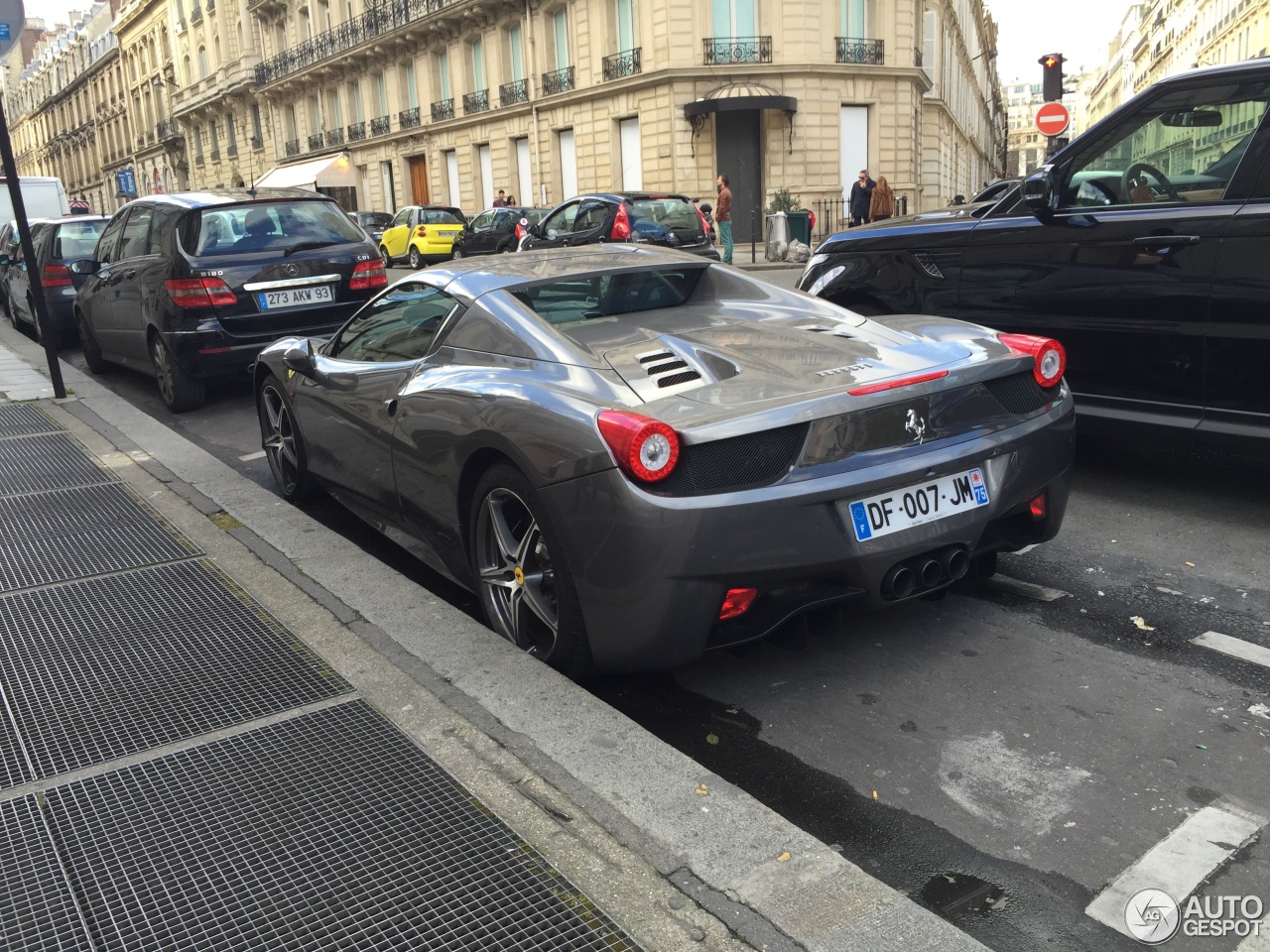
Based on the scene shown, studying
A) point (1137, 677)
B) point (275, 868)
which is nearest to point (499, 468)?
point (275, 868)

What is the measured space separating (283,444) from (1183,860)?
463cm

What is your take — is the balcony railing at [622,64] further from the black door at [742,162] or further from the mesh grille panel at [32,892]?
the mesh grille panel at [32,892]

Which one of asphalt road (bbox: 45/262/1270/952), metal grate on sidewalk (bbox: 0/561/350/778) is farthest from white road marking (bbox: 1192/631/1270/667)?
metal grate on sidewalk (bbox: 0/561/350/778)

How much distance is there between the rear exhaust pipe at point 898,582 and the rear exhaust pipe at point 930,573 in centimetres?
3

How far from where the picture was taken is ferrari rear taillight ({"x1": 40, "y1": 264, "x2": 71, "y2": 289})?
12.9m

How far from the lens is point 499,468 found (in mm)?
3549

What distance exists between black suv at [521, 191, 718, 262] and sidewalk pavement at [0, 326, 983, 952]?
44.6 ft

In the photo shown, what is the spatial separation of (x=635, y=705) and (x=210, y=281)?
609 cm

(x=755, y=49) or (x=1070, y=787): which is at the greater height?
(x=755, y=49)

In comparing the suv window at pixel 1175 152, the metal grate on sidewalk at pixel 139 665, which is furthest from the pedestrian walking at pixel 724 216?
the metal grate on sidewalk at pixel 139 665

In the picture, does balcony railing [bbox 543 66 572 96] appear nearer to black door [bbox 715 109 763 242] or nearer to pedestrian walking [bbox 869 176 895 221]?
black door [bbox 715 109 763 242]

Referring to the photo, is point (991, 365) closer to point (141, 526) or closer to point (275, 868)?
point (275, 868)

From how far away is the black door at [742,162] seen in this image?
32.0 meters

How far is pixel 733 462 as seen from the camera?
306 cm
